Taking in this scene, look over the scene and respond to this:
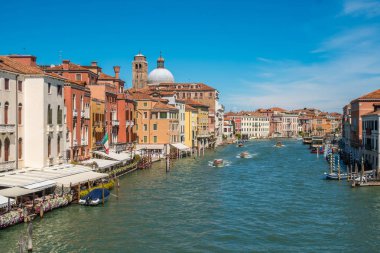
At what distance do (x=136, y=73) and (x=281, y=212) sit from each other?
8561 centimetres

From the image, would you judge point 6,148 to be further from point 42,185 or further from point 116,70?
point 116,70

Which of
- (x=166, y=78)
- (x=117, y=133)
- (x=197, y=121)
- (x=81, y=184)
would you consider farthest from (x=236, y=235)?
(x=166, y=78)

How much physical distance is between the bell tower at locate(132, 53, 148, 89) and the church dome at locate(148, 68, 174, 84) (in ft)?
4.25

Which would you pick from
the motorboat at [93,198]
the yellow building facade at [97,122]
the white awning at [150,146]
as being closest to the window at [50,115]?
the motorboat at [93,198]

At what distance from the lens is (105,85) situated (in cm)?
4250

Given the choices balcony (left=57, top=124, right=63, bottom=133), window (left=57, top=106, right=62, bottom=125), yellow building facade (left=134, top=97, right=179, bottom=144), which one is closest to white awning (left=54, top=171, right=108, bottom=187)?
balcony (left=57, top=124, right=63, bottom=133)

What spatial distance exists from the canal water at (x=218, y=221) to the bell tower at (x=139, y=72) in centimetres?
7335

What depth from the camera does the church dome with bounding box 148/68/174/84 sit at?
347 ft

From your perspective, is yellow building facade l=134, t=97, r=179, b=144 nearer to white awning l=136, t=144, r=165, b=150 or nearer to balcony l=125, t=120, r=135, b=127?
white awning l=136, t=144, r=165, b=150

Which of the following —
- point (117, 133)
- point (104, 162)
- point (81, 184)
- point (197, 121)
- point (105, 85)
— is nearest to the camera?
point (81, 184)

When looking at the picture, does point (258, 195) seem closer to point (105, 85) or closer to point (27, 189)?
point (27, 189)

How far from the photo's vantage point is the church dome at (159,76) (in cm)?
10568

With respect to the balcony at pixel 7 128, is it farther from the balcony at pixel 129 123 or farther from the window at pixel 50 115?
the balcony at pixel 129 123

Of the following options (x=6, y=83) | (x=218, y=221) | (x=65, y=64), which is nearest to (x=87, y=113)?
(x=65, y=64)
